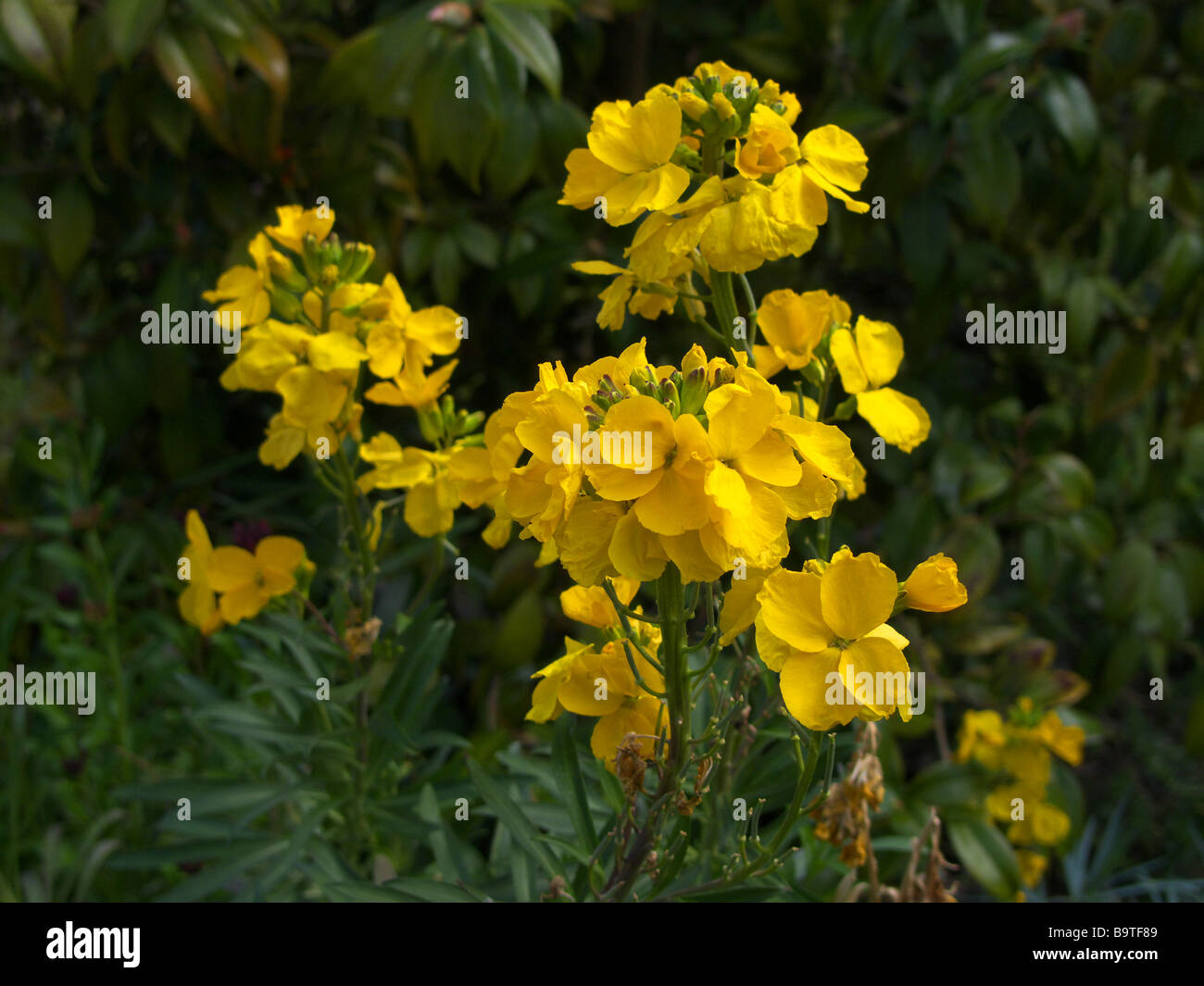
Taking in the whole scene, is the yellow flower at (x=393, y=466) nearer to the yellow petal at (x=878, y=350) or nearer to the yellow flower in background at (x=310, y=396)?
the yellow flower in background at (x=310, y=396)

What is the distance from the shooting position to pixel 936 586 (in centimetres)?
69

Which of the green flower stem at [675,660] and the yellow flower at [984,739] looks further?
the yellow flower at [984,739]

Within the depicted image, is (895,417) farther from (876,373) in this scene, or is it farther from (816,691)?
(816,691)

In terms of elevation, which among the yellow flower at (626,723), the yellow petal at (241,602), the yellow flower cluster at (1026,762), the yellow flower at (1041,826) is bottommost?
the yellow flower at (1041,826)

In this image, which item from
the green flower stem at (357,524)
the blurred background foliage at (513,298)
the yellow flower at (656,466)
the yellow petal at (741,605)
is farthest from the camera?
the blurred background foliage at (513,298)

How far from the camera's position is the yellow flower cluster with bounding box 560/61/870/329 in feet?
2.56

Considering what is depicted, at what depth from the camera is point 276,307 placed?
0.98 m

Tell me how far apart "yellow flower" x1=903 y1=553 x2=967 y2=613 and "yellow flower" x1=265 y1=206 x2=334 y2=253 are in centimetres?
66

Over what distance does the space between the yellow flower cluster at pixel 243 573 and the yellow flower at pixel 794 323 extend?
0.54m

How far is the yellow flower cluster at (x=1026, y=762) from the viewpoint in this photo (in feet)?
5.38

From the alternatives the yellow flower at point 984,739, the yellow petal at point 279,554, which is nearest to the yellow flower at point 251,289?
the yellow petal at point 279,554

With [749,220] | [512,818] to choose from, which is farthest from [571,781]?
[749,220]

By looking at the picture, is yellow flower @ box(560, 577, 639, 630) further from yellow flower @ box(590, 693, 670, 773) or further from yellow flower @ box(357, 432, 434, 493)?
yellow flower @ box(357, 432, 434, 493)

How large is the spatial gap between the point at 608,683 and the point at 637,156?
1.39 feet
